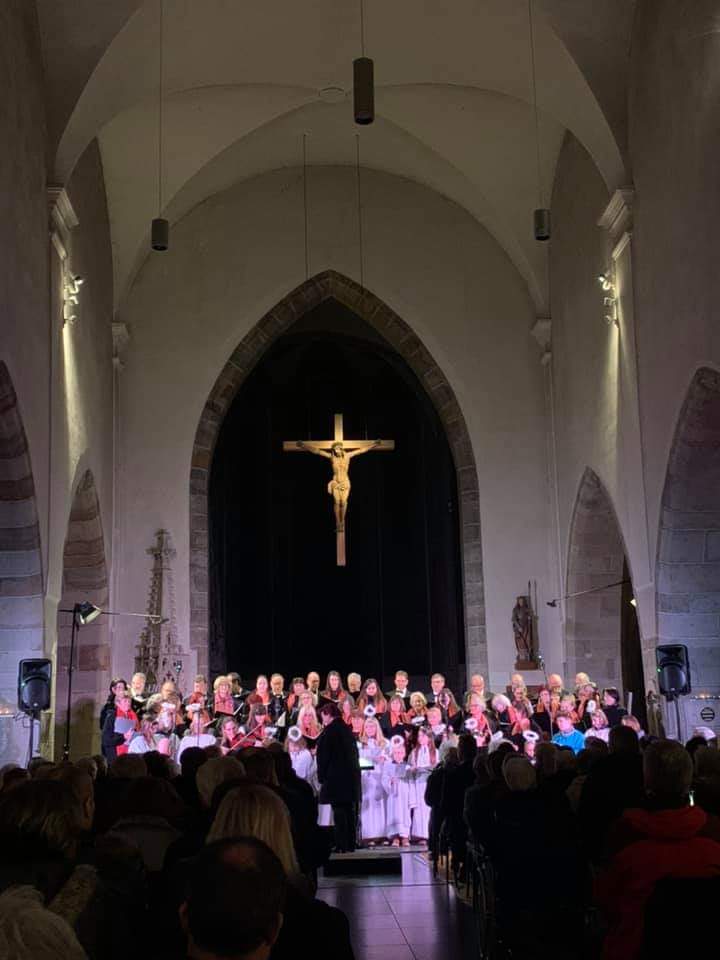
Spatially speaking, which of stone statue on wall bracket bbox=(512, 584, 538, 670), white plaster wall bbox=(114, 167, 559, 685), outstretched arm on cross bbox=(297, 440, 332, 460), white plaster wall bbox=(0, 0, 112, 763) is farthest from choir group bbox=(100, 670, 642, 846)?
outstretched arm on cross bbox=(297, 440, 332, 460)

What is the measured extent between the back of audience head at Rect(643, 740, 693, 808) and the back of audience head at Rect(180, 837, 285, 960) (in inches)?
78.6

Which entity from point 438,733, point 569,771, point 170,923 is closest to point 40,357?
point 438,733

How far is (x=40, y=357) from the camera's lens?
36.0 ft

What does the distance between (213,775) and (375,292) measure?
1290cm

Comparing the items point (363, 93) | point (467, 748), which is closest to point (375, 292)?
point (363, 93)

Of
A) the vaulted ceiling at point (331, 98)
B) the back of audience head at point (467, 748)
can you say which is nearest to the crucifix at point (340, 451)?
the vaulted ceiling at point (331, 98)

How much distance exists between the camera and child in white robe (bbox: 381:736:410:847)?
36.2 ft

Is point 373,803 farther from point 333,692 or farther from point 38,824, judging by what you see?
point 38,824

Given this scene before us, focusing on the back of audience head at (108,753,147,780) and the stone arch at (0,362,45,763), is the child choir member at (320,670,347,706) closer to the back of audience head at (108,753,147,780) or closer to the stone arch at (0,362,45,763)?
the stone arch at (0,362,45,763)

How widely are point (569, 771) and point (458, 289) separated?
38.7 ft

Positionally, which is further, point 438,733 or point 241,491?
point 241,491

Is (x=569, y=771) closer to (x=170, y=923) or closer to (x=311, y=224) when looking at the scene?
(x=170, y=923)

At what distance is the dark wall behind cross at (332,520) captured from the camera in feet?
61.8

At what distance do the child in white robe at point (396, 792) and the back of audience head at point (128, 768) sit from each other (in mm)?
6005
